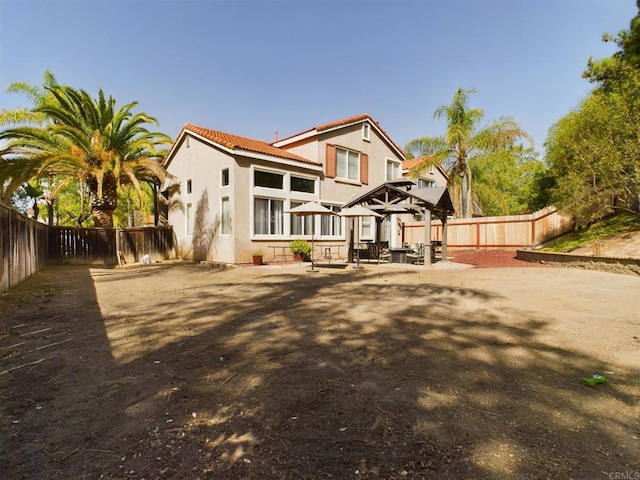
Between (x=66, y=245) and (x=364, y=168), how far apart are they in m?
16.3

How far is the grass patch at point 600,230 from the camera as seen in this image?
13734 millimetres

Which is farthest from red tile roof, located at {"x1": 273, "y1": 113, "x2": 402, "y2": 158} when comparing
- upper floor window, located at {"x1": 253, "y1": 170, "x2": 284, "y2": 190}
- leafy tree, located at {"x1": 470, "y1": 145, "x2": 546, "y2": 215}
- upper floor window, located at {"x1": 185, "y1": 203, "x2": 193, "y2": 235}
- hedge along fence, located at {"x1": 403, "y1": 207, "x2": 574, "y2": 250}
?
leafy tree, located at {"x1": 470, "y1": 145, "x2": 546, "y2": 215}

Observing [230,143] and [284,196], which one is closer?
[230,143]

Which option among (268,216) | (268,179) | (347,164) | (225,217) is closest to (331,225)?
(347,164)

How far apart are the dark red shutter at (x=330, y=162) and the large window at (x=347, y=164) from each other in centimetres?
52

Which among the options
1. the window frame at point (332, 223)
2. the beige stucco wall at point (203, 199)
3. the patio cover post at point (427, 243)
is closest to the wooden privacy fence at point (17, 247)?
the beige stucco wall at point (203, 199)

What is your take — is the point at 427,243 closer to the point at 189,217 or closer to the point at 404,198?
the point at 404,198

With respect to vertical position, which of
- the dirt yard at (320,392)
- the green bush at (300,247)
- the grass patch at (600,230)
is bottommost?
the dirt yard at (320,392)

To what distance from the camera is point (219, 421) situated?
2518 mm

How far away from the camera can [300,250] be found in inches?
637

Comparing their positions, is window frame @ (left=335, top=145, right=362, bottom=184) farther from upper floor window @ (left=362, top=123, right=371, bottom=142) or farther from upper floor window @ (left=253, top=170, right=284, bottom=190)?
upper floor window @ (left=253, top=170, right=284, bottom=190)

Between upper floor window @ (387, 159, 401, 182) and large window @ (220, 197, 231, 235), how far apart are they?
463 inches

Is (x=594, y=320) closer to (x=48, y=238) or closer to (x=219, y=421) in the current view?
(x=219, y=421)

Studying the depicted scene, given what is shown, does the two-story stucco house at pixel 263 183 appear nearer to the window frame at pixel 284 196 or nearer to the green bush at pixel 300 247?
the window frame at pixel 284 196
